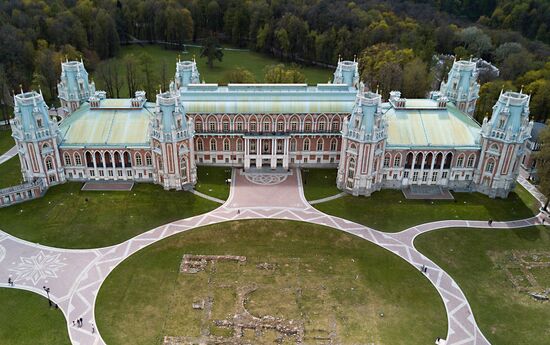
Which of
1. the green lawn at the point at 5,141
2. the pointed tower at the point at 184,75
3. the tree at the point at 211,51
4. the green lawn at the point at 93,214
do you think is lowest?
the green lawn at the point at 93,214

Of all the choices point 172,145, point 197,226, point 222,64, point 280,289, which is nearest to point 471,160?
point 280,289

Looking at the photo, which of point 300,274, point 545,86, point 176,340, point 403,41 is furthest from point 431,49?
point 176,340

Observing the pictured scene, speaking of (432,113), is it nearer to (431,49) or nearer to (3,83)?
(431,49)

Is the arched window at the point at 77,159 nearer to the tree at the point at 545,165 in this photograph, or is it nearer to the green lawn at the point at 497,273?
the green lawn at the point at 497,273

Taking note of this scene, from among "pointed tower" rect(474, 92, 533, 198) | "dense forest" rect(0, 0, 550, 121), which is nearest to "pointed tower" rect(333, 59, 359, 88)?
"dense forest" rect(0, 0, 550, 121)

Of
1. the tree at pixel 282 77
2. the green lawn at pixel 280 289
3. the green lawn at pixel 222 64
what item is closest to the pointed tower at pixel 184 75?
the tree at pixel 282 77

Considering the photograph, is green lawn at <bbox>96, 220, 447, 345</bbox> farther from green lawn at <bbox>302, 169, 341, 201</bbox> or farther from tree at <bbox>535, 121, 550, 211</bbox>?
tree at <bbox>535, 121, 550, 211</bbox>
